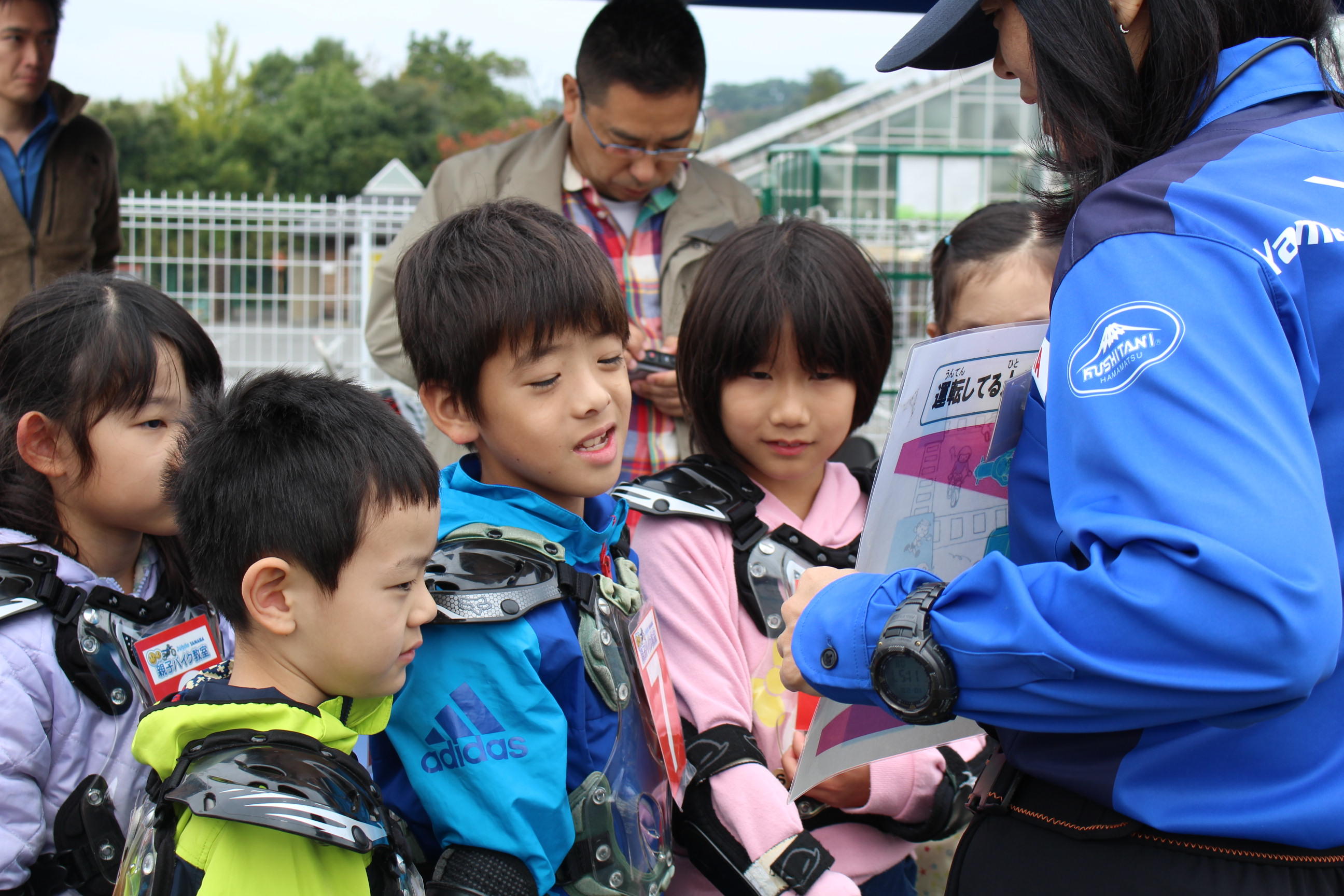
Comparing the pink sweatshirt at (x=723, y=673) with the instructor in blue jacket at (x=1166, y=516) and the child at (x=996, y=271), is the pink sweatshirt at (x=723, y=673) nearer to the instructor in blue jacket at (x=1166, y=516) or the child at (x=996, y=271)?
the instructor in blue jacket at (x=1166, y=516)

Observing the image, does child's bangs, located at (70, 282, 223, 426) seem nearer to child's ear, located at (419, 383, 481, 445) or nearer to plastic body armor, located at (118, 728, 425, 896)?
child's ear, located at (419, 383, 481, 445)

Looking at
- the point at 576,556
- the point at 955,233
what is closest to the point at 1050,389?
the point at 576,556

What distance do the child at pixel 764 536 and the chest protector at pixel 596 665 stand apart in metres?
0.13

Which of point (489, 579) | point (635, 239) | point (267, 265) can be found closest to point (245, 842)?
point (489, 579)

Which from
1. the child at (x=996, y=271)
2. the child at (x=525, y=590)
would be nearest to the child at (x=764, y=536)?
the child at (x=525, y=590)

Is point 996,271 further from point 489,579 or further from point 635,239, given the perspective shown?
point 489,579

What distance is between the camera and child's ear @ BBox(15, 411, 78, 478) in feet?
5.86

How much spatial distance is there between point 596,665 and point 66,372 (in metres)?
1.03

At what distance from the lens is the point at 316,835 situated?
1.18 meters

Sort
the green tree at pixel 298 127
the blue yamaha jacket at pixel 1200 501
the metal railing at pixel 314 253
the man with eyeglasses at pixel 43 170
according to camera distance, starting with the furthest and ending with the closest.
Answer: the green tree at pixel 298 127 → the metal railing at pixel 314 253 → the man with eyeglasses at pixel 43 170 → the blue yamaha jacket at pixel 1200 501

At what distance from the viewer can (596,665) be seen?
1.52 m

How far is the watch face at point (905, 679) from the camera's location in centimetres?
112

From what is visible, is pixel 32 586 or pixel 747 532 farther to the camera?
pixel 747 532

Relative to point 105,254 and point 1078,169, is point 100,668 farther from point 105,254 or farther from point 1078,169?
point 105,254
